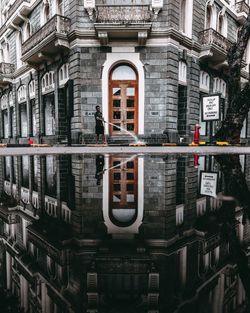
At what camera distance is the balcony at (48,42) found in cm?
1462

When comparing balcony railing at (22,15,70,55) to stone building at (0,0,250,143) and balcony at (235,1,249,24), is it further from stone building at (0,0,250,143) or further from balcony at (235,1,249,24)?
balcony at (235,1,249,24)

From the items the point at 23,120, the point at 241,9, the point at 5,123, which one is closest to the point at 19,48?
the point at 23,120

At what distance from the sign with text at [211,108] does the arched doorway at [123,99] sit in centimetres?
367

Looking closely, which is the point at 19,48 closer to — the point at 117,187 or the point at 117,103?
the point at 117,103

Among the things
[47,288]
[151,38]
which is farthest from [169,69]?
[47,288]

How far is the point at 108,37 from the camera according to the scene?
14.2 meters

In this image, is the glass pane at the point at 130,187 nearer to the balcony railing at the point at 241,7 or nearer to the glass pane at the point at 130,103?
the glass pane at the point at 130,103

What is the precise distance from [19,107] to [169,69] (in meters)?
15.2

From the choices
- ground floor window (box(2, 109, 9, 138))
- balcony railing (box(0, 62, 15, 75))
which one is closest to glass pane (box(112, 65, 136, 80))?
balcony railing (box(0, 62, 15, 75))

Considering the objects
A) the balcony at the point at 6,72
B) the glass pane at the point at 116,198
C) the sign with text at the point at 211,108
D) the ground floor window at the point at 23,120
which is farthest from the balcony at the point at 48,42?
the glass pane at the point at 116,198

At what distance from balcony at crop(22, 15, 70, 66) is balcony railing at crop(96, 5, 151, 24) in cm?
202

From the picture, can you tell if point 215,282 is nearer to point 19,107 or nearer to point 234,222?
point 234,222

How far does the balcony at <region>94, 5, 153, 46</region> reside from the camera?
1373 cm

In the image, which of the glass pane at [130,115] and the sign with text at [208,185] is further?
the glass pane at [130,115]
